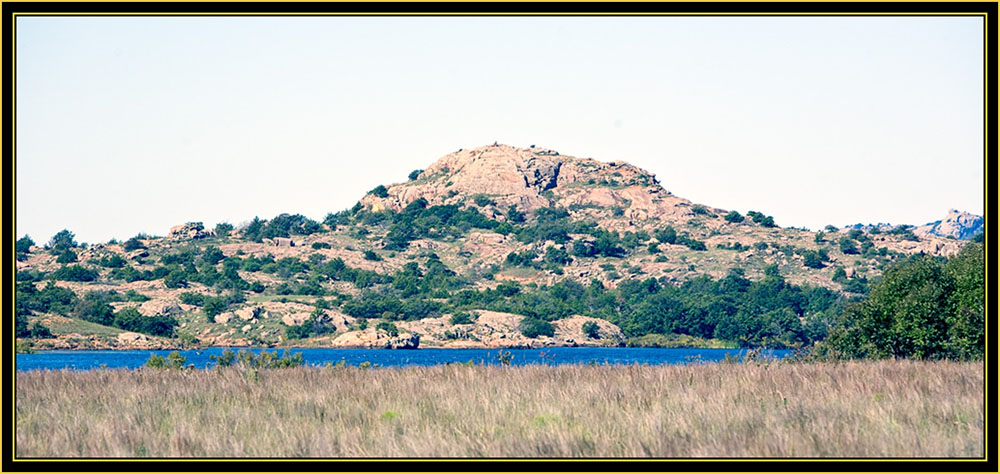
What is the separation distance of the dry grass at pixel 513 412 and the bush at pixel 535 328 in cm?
8408

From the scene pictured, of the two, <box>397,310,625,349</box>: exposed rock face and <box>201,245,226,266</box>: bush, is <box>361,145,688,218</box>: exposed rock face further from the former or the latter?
<box>397,310,625,349</box>: exposed rock face

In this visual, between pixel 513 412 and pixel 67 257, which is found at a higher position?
pixel 67 257

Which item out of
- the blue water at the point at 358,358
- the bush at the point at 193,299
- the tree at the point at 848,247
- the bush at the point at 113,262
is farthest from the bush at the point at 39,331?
the tree at the point at 848,247

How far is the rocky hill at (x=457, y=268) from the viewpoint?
99.8 m

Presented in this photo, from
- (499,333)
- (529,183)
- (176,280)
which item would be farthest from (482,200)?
(499,333)

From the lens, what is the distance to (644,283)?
12375 centimetres

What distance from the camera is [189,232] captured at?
143 m

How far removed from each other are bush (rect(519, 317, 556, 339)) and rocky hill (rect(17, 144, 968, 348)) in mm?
215

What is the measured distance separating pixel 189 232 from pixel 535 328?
60.1 metres

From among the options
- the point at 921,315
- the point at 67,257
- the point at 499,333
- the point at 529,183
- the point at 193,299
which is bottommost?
the point at 499,333

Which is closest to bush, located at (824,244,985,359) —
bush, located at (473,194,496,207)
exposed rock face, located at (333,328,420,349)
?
exposed rock face, located at (333,328,420,349)

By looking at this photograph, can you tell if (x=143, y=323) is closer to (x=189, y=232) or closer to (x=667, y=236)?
(x=189, y=232)

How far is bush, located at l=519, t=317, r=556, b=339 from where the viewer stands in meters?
103

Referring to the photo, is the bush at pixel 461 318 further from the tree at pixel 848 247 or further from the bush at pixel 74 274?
the tree at pixel 848 247
